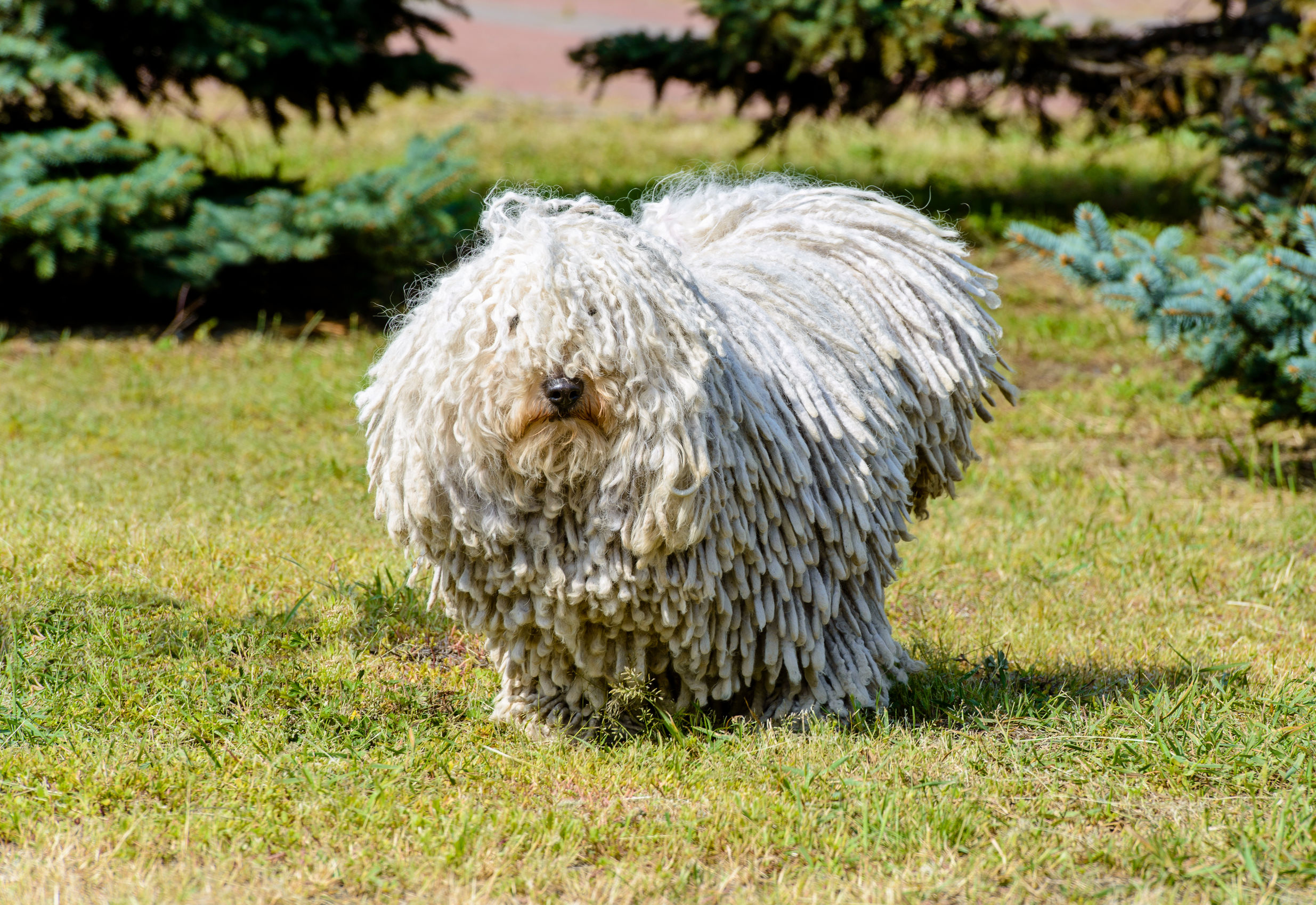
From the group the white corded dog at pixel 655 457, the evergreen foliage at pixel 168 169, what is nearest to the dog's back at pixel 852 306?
the white corded dog at pixel 655 457

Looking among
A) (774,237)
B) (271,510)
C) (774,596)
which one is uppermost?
(774,237)

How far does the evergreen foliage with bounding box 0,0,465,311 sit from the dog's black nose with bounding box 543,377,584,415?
4537 millimetres

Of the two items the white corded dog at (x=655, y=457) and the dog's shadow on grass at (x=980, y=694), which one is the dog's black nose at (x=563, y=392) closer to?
the white corded dog at (x=655, y=457)

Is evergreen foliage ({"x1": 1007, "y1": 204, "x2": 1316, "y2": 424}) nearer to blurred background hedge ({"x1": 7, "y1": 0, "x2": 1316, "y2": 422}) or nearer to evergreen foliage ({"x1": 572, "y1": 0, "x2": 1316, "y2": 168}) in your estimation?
blurred background hedge ({"x1": 7, "y1": 0, "x2": 1316, "y2": 422})

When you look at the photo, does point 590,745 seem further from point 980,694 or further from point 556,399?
point 980,694

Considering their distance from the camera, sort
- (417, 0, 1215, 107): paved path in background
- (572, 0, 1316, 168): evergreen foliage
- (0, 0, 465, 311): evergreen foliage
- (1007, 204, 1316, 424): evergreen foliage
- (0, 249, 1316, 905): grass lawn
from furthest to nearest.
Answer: (417, 0, 1215, 107): paved path in background < (572, 0, 1316, 168): evergreen foliage < (0, 0, 465, 311): evergreen foliage < (1007, 204, 1316, 424): evergreen foliage < (0, 249, 1316, 905): grass lawn

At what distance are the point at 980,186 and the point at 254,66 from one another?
18.3 feet

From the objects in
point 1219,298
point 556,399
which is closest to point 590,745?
point 556,399

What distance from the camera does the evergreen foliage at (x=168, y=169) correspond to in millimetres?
6883

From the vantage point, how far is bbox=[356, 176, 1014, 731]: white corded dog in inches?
121

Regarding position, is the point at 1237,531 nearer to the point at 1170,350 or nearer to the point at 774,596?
the point at 1170,350

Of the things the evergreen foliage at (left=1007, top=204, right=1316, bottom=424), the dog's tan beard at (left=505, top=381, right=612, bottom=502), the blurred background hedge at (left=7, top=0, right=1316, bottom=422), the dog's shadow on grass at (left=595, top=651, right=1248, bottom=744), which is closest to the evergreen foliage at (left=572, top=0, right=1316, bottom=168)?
the blurred background hedge at (left=7, top=0, right=1316, bottom=422)

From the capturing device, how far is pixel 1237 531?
5.47 m

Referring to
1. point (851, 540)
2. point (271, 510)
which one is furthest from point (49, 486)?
point (851, 540)
